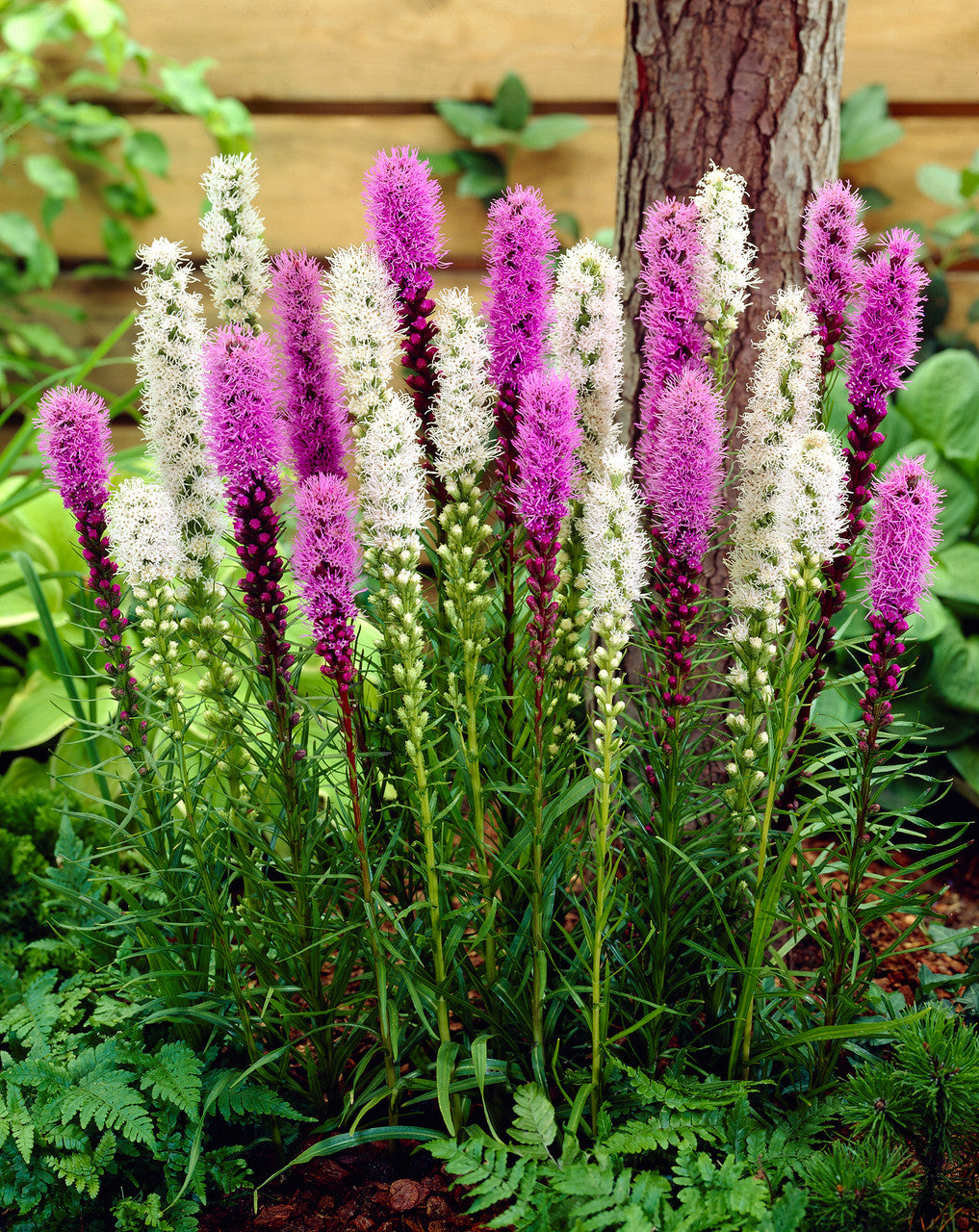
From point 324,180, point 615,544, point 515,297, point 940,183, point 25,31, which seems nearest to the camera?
point 615,544

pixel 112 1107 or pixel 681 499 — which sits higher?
pixel 681 499

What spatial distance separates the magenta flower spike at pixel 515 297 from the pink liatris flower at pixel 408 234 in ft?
0.28

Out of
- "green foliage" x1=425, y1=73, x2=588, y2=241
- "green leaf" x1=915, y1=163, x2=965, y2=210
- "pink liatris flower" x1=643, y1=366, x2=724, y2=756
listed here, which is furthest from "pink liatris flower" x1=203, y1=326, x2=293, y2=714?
"green leaf" x1=915, y1=163, x2=965, y2=210

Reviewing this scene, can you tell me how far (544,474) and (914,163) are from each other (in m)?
3.52

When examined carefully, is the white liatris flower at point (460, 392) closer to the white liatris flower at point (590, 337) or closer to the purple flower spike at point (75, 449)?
the white liatris flower at point (590, 337)

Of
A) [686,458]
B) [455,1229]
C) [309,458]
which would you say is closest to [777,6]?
[686,458]

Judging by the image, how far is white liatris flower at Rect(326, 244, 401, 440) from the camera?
1.30m

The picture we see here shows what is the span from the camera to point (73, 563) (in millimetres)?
3021

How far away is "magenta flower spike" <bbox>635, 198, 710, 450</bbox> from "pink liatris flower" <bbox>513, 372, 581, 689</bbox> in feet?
0.64

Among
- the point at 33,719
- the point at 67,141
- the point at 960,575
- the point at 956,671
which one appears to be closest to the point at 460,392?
the point at 33,719

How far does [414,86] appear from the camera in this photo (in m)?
4.04

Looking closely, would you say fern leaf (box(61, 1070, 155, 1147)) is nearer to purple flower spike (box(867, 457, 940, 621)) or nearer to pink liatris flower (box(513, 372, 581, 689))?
pink liatris flower (box(513, 372, 581, 689))

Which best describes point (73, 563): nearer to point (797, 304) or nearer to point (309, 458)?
point (309, 458)

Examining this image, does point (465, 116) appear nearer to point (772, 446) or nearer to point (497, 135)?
point (497, 135)
